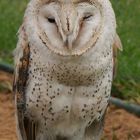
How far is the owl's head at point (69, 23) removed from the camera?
5.64m

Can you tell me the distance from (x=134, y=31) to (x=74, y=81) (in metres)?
4.51

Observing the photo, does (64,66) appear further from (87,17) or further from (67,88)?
(87,17)

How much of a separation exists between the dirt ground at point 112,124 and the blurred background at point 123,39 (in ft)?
1.03

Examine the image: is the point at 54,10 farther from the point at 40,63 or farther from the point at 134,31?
the point at 134,31

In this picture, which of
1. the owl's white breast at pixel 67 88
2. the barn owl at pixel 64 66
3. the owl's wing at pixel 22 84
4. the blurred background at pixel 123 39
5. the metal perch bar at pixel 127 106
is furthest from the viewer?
the blurred background at pixel 123 39

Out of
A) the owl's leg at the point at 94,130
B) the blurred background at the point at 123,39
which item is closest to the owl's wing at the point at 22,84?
the owl's leg at the point at 94,130

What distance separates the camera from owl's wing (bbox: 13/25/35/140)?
6.10 m

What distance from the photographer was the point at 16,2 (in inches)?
472

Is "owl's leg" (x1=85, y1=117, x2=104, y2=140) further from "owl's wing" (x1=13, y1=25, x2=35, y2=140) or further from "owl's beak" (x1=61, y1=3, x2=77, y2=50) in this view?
"owl's beak" (x1=61, y1=3, x2=77, y2=50)

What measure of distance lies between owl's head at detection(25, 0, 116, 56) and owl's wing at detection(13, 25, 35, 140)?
19 cm

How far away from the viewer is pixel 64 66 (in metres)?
5.90

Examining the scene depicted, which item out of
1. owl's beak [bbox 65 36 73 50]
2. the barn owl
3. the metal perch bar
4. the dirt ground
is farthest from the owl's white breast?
the metal perch bar

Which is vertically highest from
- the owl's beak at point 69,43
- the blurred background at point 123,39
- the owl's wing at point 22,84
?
the owl's beak at point 69,43

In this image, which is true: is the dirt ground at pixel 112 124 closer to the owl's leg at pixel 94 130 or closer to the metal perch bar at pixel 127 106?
the metal perch bar at pixel 127 106
